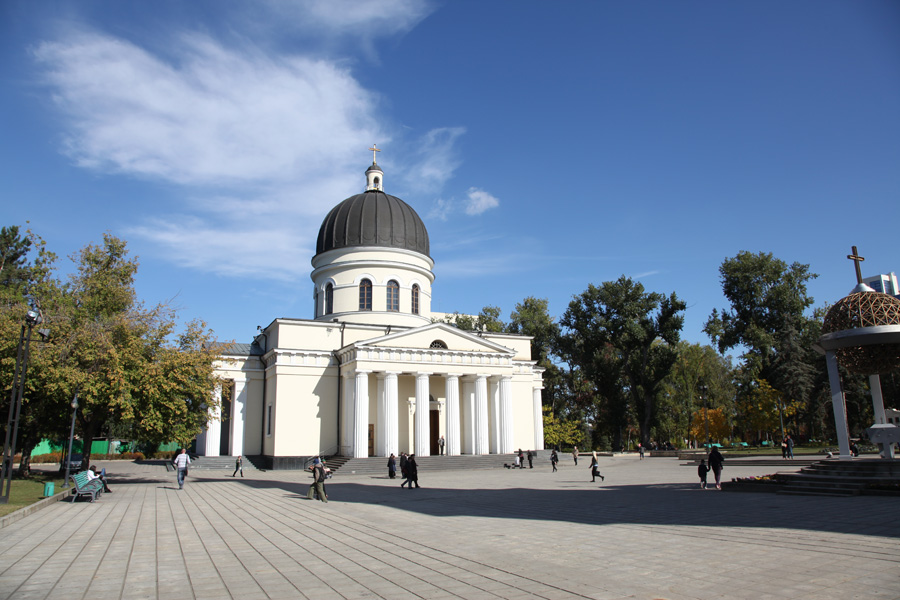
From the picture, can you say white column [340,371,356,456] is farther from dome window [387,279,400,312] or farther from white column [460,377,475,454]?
white column [460,377,475,454]

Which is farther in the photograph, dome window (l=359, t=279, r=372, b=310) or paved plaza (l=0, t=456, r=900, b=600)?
dome window (l=359, t=279, r=372, b=310)

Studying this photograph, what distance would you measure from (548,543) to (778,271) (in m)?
51.3

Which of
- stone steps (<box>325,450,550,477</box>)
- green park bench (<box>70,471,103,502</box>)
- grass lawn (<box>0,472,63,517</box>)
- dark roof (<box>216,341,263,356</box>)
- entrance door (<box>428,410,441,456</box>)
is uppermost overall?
dark roof (<box>216,341,263,356</box>)

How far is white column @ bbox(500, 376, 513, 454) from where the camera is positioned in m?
37.7

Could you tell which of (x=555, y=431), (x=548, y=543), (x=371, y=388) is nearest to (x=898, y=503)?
(x=548, y=543)

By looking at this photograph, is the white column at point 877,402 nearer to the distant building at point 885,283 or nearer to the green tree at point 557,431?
the distant building at point 885,283

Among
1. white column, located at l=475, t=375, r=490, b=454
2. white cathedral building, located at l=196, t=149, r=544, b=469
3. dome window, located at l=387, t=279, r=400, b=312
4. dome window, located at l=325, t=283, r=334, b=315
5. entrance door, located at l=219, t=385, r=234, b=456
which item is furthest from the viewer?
dome window, located at l=325, t=283, r=334, b=315

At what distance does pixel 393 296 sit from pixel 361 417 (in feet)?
34.0

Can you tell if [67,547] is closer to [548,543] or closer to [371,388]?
[548,543]

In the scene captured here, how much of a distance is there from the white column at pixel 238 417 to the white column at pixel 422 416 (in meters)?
11.3

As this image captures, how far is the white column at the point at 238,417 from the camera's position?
36.6 meters

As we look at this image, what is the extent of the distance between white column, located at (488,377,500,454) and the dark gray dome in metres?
11.0

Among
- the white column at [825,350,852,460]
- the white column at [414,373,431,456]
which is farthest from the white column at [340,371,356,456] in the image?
the white column at [825,350,852,460]

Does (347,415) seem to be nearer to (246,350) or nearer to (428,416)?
(428,416)
